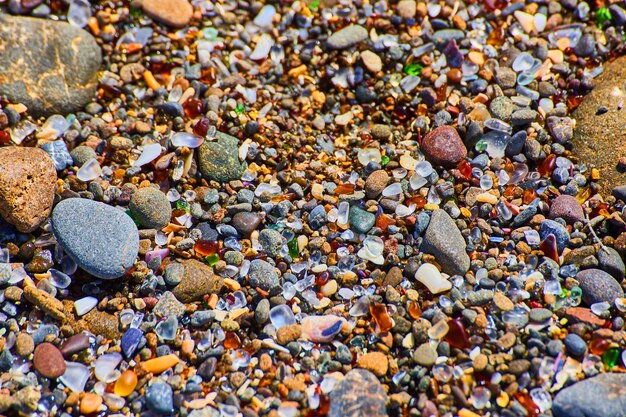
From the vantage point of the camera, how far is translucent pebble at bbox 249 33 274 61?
313 centimetres

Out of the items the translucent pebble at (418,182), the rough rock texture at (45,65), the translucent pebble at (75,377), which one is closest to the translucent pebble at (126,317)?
the translucent pebble at (75,377)

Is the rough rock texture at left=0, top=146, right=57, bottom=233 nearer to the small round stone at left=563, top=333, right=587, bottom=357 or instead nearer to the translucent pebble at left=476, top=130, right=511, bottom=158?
the translucent pebble at left=476, top=130, right=511, bottom=158

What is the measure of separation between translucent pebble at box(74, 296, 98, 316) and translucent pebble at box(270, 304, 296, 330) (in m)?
0.80

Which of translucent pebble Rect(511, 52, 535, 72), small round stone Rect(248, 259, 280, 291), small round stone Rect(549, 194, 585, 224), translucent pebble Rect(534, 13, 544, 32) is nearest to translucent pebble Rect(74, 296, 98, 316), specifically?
small round stone Rect(248, 259, 280, 291)

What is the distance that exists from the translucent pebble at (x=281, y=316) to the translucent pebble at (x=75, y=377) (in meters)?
0.79

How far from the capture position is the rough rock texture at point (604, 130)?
2695 mm

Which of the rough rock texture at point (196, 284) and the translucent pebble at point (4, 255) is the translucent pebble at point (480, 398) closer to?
the rough rock texture at point (196, 284)

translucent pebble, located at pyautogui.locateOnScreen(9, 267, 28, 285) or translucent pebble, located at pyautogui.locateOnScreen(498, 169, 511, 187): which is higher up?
translucent pebble, located at pyautogui.locateOnScreen(498, 169, 511, 187)

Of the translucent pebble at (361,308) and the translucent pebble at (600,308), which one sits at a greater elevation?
the translucent pebble at (600,308)

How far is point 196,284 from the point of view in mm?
2467

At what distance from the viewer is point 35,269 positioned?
2521 mm

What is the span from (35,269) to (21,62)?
1142 mm

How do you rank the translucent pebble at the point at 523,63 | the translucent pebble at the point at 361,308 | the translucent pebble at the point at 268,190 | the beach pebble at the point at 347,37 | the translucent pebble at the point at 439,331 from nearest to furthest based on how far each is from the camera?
1. the translucent pebble at the point at 439,331
2. the translucent pebble at the point at 361,308
3. the translucent pebble at the point at 268,190
4. the translucent pebble at the point at 523,63
5. the beach pebble at the point at 347,37

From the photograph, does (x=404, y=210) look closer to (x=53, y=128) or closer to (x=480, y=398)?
(x=480, y=398)
